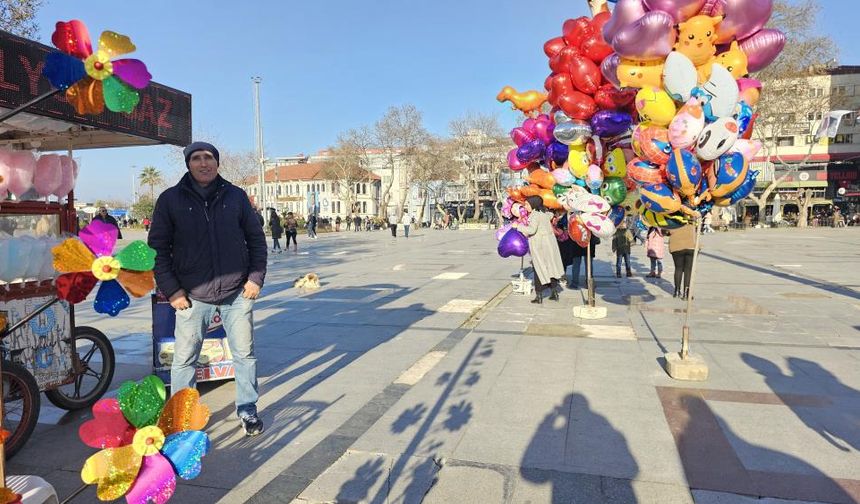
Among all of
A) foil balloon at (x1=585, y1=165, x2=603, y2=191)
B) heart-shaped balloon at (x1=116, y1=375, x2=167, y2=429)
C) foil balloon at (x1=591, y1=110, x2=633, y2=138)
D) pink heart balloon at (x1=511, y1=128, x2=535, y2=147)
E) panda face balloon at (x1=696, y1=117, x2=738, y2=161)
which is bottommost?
heart-shaped balloon at (x1=116, y1=375, x2=167, y2=429)

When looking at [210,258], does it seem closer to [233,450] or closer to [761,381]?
[233,450]

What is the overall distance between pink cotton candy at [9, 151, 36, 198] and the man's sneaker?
208 centimetres

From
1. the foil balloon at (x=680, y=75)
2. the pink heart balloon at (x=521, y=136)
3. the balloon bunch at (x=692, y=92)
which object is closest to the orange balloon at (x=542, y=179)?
the pink heart balloon at (x=521, y=136)

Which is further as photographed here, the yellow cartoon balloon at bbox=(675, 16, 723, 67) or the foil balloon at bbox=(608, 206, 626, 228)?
the foil balloon at bbox=(608, 206, 626, 228)

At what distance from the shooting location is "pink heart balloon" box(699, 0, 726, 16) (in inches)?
194

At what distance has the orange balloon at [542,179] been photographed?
803 centimetres

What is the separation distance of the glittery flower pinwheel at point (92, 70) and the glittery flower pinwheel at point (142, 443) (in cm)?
127

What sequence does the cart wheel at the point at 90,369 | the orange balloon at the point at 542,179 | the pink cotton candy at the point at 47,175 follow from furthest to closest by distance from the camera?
1. the orange balloon at the point at 542,179
2. the cart wheel at the point at 90,369
3. the pink cotton candy at the point at 47,175

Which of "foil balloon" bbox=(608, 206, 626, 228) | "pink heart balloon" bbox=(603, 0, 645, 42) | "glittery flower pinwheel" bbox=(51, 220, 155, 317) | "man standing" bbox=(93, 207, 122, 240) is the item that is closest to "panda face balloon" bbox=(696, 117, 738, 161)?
"pink heart balloon" bbox=(603, 0, 645, 42)

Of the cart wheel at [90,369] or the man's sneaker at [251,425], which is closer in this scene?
the man's sneaker at [251,425]

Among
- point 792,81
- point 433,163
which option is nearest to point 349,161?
point 433,163

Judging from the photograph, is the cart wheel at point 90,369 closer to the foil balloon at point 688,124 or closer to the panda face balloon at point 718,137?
the foil balloon at point 688,124

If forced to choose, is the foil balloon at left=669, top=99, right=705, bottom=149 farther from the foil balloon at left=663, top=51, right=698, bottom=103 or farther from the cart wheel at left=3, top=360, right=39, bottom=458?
the cart wheel at left=3, top=360, right=39, bottom=458

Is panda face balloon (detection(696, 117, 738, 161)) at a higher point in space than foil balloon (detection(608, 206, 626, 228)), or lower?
higher
